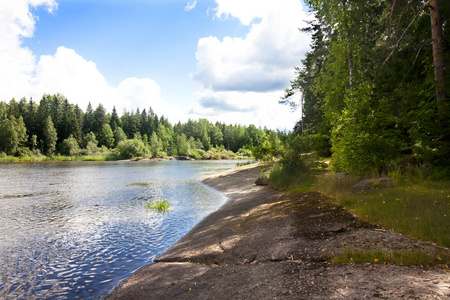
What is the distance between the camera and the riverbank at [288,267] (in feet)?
13.4

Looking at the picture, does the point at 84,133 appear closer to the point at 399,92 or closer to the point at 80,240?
the point at 80,240

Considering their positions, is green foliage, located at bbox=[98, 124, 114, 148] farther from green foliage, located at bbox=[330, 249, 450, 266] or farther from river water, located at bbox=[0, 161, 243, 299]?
green foliage, located at bbox=[330, 249, 450, 266]

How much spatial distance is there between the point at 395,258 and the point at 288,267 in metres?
2.02

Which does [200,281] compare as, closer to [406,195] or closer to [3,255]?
[406,195]

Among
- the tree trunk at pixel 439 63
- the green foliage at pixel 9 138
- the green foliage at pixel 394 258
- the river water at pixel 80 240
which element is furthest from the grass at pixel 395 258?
the green foliage at pixel 9 138

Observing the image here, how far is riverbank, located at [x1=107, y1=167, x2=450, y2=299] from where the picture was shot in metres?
4.09

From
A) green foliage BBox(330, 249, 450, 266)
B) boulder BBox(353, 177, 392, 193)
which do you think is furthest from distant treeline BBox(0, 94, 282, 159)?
→ green foliage BBox(330, 249, 450, 266)

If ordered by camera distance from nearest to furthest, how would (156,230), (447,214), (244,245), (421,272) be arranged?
(421,272), (447,214), (244,245), (156,230)

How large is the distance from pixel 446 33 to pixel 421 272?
1257cm

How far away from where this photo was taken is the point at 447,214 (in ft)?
20.1

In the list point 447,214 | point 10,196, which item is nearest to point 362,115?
point 447,214

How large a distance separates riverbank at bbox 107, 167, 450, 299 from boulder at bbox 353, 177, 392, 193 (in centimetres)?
186

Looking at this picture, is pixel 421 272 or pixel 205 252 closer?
pixel 421 272

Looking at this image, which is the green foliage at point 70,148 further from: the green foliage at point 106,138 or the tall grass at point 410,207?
the tall grass at point 410,207
